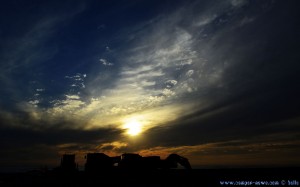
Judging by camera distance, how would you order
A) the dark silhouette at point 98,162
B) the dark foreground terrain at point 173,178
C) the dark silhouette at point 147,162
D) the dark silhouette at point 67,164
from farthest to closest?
1. the dark silhouette at point 67,164
2. the dark silhouette at point 98,162
3. the dark silhouette at point 147,162
4. the dark foreground terrain at point 173,178

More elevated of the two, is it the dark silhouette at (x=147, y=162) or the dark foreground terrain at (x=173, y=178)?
the dark silhouette at (x=147, y=162)

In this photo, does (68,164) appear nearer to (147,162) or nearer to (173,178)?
(147,162)

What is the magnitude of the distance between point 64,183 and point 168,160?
2055 centimetres

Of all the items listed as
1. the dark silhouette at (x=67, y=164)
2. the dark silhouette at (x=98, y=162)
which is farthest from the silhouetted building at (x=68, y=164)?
the dark silhouette at (x=98, y=162)

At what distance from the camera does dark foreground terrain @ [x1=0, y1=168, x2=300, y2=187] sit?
35.4m

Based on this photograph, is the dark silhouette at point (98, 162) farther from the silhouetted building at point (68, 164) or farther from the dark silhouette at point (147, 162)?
the silhouetted building at point (68, 164)

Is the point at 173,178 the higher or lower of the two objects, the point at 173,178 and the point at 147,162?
the lower

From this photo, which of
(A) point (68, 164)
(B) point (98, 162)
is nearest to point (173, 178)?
(B) point (98, 162)

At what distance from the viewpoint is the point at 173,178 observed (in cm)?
4344

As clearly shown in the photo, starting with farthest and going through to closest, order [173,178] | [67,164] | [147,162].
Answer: [67,164] < [147,162] < [173,178]

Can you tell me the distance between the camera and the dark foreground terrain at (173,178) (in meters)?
35.4

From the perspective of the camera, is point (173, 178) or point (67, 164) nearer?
point (173, 178)

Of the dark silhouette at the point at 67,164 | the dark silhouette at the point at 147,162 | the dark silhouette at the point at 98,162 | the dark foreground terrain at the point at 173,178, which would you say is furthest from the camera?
the dark silhouette at the point at 67,164

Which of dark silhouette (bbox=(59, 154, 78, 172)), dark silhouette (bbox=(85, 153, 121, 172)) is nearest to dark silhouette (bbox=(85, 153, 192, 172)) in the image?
dark silhouette (bbox=(85, 153, 121, 172))
